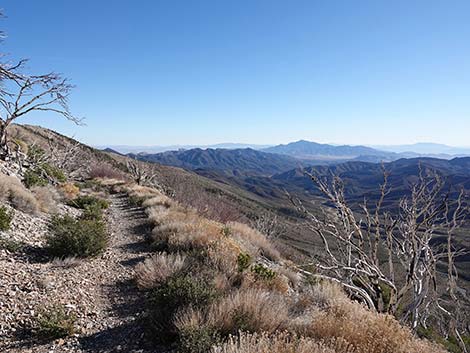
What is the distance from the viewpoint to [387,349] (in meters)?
3.81

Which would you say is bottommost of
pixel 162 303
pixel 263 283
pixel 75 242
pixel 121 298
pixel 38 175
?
pixel 121 298

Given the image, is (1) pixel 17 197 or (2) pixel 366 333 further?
(1) pixel 17 197

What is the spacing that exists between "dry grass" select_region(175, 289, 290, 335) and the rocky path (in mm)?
707

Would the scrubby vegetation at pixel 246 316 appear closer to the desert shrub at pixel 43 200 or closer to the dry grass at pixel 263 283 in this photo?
the dry grass at pixel 263 283

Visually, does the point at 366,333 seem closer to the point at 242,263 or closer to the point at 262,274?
the point at 262,274

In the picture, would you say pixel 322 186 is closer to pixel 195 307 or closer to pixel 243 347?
pixel 195 307

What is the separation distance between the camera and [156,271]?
269 inches

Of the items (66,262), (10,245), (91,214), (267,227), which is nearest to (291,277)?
(66,262)

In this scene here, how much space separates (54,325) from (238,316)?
2495 millimetres

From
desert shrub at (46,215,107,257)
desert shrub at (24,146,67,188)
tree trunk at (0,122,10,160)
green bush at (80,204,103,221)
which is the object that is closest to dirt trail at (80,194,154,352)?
desert shrub at (46,215,107,257)

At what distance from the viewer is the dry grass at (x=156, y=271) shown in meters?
6.58

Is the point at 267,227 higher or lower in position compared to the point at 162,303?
lower

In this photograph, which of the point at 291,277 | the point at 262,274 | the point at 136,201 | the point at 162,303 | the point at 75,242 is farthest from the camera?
the point at 136,201

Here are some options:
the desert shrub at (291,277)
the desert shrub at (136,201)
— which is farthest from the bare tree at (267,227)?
the desert shrub at (291,277)
